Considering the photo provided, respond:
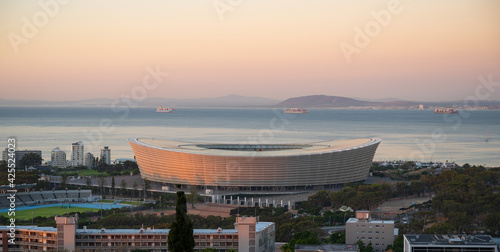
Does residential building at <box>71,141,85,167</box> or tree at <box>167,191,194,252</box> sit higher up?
residential building at <box>71,141,85,167</box>

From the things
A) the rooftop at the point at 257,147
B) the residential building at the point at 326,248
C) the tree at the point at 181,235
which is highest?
the rooftop at the point at 257,147

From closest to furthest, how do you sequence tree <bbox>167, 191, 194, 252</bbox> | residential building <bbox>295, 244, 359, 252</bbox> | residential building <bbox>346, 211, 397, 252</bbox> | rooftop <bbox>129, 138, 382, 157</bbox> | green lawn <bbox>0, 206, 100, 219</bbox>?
tree <bbox>167, 191, 194, 252</bbox>
residential building <bbox>295, 244, 359, 252</bbox>
residential building <bbox>346, 211, 397, 252</bbox>
green lawn <bbox>0, 206, 100, 219</bbox>
rooftop <bbox>129, 138, 382, 157</bbox>

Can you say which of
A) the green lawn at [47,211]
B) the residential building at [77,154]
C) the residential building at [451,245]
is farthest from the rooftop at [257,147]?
the residential building at [451,245]

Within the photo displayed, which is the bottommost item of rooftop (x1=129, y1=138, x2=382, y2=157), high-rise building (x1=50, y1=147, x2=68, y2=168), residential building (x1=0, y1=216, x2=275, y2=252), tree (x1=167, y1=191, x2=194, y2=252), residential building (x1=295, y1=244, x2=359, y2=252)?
residential building (x1=295, y1=244, x2=359, y2=252)

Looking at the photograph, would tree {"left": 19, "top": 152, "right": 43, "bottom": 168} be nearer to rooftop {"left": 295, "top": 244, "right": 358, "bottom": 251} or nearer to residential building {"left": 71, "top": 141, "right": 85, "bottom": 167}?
residential building {"left": 71, "top": 141, "right": 85, "bottom": 167}

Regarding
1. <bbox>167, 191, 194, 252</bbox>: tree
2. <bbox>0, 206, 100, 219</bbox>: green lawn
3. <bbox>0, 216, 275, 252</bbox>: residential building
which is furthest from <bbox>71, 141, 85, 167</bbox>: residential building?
<bbox>167, 191, 194, 252</bbox>: tree

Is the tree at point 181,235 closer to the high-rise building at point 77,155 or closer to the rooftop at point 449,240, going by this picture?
the rooftop at point 449,240

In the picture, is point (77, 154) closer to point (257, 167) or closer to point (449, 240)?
point (257, 167)
